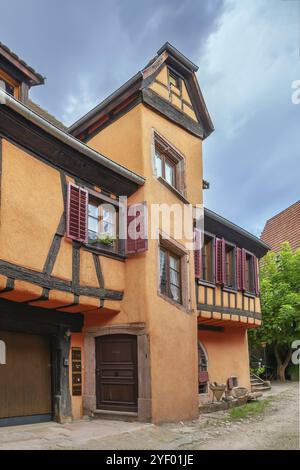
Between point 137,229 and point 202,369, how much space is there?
5.71 meters

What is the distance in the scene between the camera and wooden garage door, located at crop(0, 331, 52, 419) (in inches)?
353

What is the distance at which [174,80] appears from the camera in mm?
12805

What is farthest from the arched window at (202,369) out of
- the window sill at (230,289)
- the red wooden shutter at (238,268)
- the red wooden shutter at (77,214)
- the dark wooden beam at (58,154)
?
the red wooden shutter at (77,214)

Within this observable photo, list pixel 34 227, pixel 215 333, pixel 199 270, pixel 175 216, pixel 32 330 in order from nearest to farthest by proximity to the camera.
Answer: pixel 34 227 < pixel 32 330 < pixel 175 216 < pixel 199 270 < pixel 215 333

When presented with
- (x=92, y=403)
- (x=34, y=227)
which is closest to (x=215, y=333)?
(x=92, y=403)

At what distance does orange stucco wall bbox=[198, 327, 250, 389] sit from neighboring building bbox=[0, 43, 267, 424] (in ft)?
7.27

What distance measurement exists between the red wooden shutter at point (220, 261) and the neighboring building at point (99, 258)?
138 cm

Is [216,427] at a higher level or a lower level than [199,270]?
lower

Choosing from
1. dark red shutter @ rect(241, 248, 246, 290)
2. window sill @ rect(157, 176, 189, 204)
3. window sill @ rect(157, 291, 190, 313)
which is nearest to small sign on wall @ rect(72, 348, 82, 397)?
window sill @ rect(157, 291, 190, 313)

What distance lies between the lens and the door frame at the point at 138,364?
9.61 m

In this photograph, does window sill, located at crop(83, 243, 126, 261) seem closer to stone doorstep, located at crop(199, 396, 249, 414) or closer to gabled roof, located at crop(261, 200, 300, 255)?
stone doorstep, located at crop(199, 396, 249, 414)

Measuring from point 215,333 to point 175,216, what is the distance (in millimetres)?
5240
